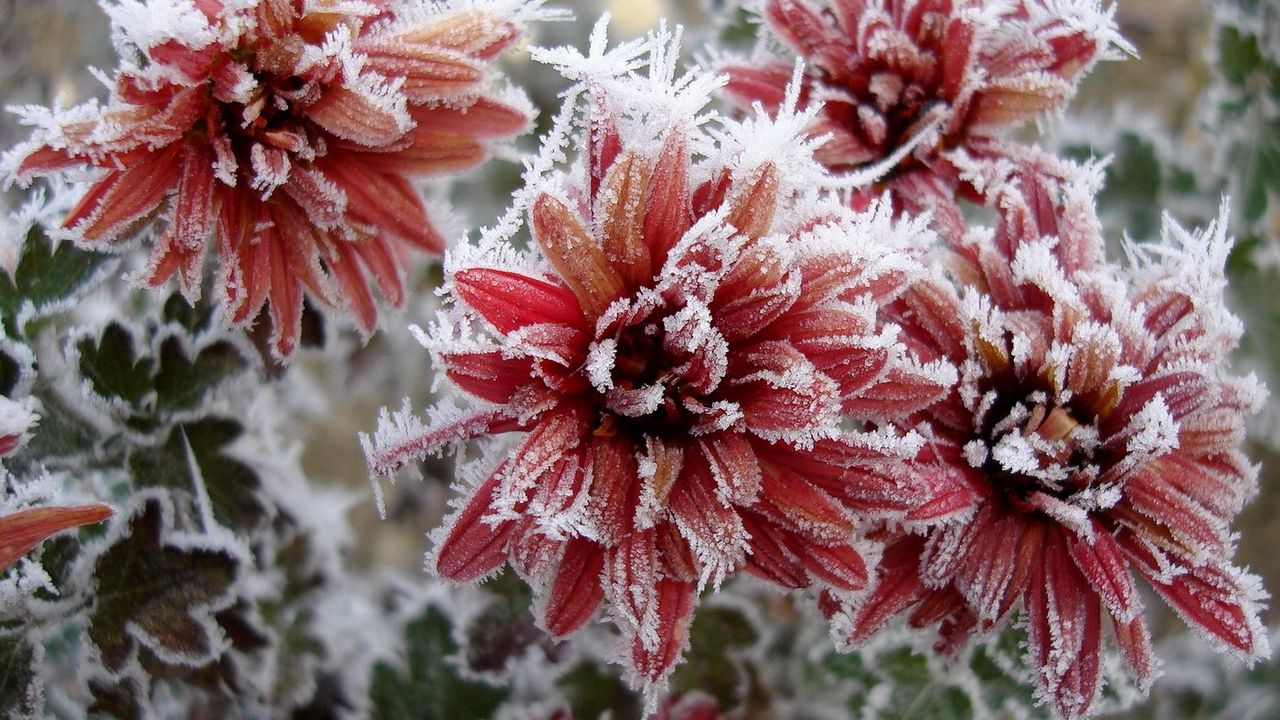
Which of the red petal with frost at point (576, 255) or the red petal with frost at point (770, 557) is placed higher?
the red petal with frost at point (576, 255)

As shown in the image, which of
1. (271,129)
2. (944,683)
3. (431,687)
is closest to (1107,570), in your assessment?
(944,683)

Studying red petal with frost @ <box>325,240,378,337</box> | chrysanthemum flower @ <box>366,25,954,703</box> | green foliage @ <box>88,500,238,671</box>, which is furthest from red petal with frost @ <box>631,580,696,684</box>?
green foliage @ <box>88,500,238,671</box>

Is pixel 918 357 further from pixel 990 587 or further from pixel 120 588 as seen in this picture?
pixel 120 588

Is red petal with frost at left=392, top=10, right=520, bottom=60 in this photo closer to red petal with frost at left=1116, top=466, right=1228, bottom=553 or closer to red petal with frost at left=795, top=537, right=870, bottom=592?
red petal with frost at left=795, top=537, right=870, bottom=592

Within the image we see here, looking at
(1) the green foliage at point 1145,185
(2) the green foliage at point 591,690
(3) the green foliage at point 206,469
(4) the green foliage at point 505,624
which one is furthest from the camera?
(1) the green foliage at point 1145,185

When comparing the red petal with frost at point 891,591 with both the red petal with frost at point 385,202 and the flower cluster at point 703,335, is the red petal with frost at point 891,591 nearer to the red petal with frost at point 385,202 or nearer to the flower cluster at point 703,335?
the flower cluster at point 703,335

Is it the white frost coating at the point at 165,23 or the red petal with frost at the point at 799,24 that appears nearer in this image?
the white frost coating at the point at 165,23

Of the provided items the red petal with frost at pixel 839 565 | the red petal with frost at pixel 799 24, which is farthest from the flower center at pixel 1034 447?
the red petal with frost at pixel 799 24

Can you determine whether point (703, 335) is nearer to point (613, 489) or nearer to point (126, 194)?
point (613, 489)
